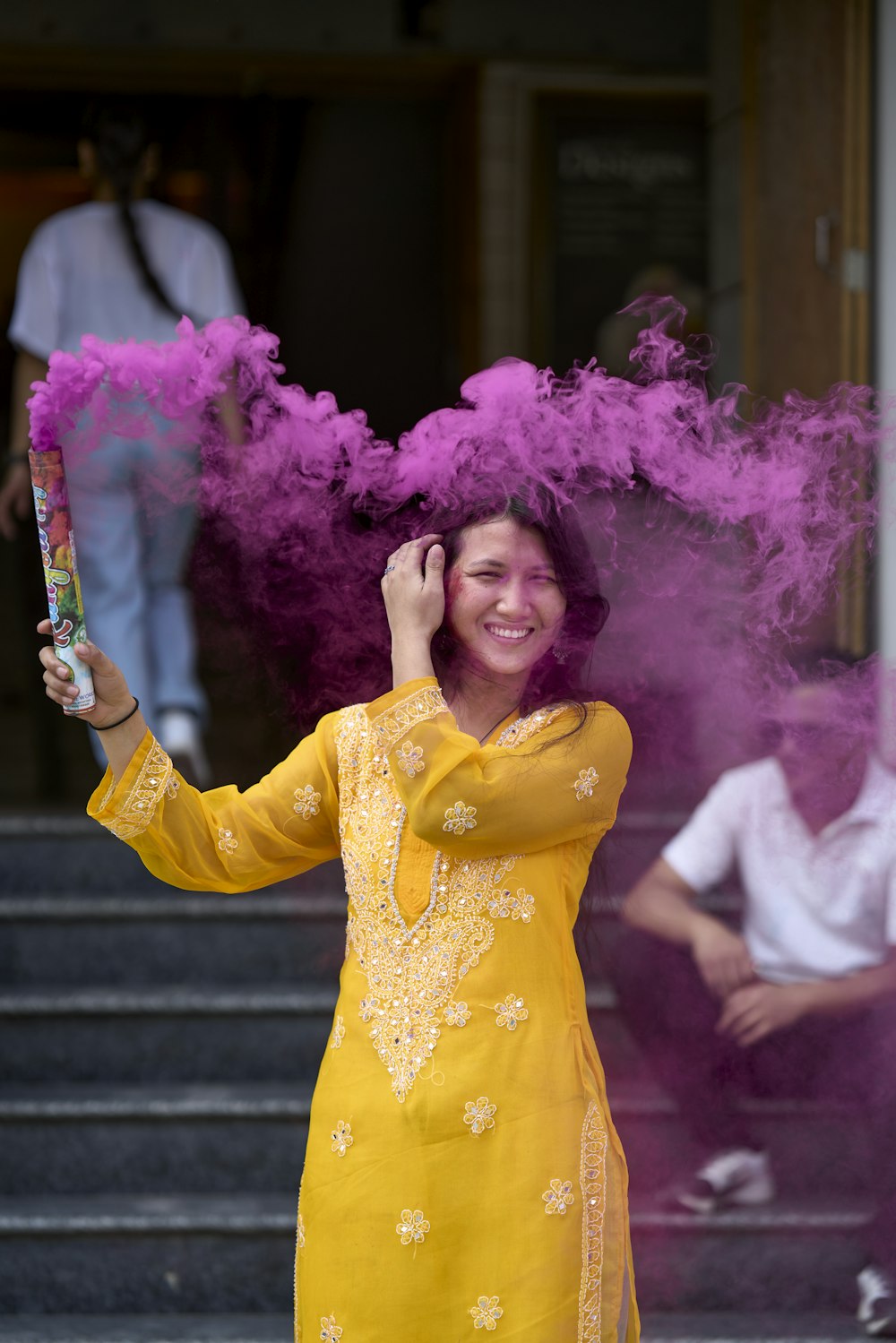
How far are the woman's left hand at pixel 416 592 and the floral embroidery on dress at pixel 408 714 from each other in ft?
0.24

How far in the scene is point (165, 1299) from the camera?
3170mm

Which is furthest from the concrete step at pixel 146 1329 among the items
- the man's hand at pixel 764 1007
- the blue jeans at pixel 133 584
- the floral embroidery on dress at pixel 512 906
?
the floral embroidery on dress at pixel 512 906

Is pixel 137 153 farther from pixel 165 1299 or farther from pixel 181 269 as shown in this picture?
pixel 165 1299

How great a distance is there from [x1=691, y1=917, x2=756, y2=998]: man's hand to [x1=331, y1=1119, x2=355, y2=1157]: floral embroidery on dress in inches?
53.3

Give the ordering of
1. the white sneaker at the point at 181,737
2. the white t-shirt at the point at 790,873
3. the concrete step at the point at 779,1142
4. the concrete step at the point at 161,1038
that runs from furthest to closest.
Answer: the white sneaker at the point at 181,737 → the concrete step at the point at 161,1038 → the concrete step at the point at 779,1142 → the white t-shirt at the point at 790,873

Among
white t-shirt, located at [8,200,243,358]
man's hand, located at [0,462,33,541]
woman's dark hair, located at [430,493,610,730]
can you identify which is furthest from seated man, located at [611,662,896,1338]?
white t-shirt, located at [8,200,243,358]

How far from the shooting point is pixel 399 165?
5.90 m

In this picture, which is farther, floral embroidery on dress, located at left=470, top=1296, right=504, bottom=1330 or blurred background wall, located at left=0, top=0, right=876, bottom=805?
blurred background wall, located at left=0, top=0, right=876, bottom=805

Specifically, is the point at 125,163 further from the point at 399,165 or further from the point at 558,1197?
the point at 558,1197

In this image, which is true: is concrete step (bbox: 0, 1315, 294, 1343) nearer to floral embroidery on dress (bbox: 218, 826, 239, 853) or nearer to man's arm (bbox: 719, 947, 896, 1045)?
man's arm (bbox: 719, 947, 896, 1045)

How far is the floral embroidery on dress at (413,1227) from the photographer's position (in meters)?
1.74

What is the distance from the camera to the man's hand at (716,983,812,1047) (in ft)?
9.62

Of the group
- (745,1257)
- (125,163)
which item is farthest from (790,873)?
(125,163)

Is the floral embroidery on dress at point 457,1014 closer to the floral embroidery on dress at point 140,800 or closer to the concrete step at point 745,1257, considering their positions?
the floral embroidery on dress at point 140,800
